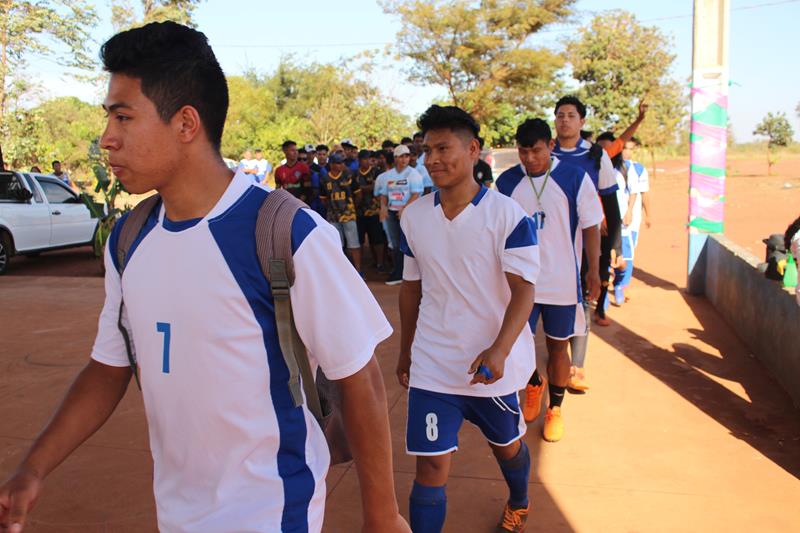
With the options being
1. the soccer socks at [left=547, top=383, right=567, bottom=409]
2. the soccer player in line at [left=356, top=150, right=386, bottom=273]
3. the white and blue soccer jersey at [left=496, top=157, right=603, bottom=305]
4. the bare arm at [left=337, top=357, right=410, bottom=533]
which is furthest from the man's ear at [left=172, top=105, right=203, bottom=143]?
the soccer player in line at [left=356, top=150, right=386, bottom=273]

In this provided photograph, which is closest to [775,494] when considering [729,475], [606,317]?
[729,475]

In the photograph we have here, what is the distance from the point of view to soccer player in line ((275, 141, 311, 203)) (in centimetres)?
1245

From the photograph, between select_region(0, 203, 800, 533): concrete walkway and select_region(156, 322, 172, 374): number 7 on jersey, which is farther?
select_region(0, 203, 800, 533): concrete walkway

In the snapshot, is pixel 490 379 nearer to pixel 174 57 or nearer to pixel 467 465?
pixel 467 465

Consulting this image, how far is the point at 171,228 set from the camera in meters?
1.68

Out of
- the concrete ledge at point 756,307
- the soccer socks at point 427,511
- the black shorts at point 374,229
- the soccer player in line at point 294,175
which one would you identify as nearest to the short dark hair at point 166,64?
the soccer socks at point 427,511

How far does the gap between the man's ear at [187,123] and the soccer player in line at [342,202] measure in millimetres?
9507

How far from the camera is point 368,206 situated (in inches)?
486

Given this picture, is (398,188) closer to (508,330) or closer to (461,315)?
(461,315)

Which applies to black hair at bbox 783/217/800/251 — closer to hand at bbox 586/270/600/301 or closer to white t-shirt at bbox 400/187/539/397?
hand at bbox 586/270/600/301

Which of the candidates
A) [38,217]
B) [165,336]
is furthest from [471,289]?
[38,217]

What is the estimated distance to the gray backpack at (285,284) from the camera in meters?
1.54

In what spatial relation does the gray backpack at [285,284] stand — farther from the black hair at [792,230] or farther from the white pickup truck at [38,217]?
the white pickup truck at [38,217]

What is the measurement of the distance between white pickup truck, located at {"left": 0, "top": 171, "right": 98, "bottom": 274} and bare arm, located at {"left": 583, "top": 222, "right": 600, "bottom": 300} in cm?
1153
